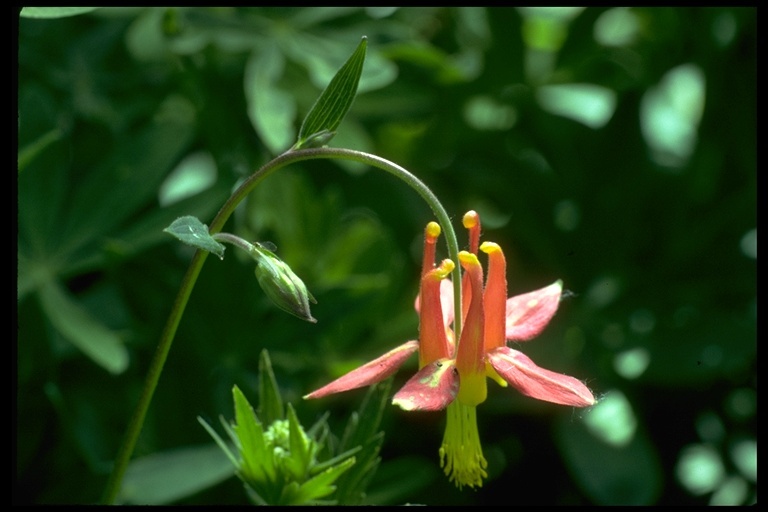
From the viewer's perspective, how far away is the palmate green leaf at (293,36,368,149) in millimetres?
1098

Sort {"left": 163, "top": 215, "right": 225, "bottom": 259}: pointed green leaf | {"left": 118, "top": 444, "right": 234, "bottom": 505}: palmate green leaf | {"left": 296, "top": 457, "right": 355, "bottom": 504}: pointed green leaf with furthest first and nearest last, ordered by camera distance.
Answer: {"left": 118, "top": 444, "right": 234, "bottom": 505}: palmate green leaf, {"left": 296, "top": 457, "right": 355, "bottom": 504}: pointed green leaf, {"left": 163, "top": 215, "right": 225, "bottom": 259}: pointed green leaf

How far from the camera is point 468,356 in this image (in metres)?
1.14

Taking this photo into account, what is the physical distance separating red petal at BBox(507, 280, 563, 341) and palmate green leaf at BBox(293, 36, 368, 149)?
1.12 ft

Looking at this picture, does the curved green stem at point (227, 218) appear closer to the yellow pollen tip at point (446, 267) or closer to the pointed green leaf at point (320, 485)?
the yellow pollen tip at point (446, 267)

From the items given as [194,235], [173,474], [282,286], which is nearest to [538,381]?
[282,286]

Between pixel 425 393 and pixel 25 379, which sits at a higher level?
pixel 425 393

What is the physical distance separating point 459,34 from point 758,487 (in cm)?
122

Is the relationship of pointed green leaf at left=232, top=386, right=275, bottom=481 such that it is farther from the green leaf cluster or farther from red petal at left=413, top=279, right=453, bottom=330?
red petal at left=413, top=279, right=453, bottom=330

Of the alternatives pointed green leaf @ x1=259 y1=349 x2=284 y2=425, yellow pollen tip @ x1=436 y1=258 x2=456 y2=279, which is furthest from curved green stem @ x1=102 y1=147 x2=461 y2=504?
pointed green leaf @ x1=259 y1=349 x2=284 y2=425

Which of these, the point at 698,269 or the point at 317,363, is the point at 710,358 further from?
the point at 317,363

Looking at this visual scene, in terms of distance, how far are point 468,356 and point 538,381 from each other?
0.09 metres

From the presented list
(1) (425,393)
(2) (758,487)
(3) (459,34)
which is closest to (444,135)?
(3) (459,34)

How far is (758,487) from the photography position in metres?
2.06

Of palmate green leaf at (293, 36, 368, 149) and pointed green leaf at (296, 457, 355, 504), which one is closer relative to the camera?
palmate green leaf at (293, 36, 368, 149)
